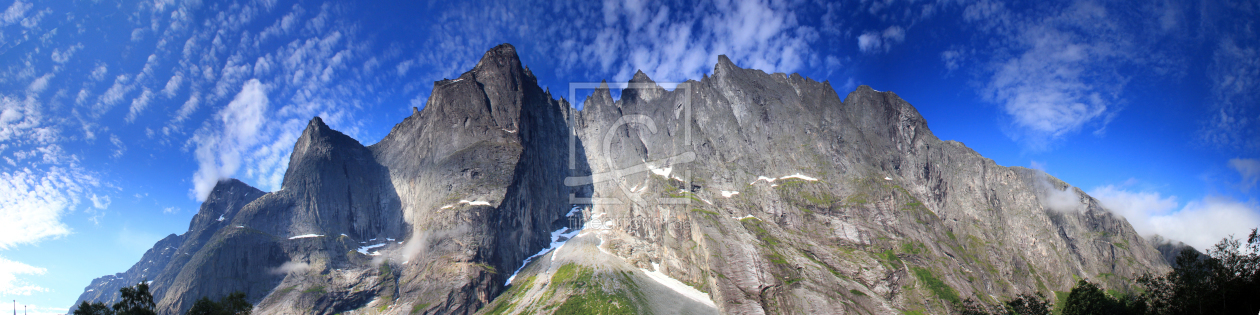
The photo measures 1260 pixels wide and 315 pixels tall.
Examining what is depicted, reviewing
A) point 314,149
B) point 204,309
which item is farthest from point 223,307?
point 314,149

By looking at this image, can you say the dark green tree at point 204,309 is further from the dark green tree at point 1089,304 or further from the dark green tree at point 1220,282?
the dark green tree at point 1089,304

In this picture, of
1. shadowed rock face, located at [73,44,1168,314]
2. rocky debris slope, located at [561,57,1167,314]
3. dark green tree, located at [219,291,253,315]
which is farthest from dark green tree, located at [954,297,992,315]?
dark green tree, located at [219,291,253,315]

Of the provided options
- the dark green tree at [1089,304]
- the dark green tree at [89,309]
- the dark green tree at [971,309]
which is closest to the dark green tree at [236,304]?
the dark green tree at [89,309]

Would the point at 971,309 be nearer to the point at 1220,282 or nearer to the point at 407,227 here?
the point at 1220,282

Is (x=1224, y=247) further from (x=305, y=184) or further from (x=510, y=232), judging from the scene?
(x=305, y=184)

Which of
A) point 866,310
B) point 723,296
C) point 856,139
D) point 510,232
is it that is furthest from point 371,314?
point 856,139

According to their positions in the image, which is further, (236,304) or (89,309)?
(236,304)

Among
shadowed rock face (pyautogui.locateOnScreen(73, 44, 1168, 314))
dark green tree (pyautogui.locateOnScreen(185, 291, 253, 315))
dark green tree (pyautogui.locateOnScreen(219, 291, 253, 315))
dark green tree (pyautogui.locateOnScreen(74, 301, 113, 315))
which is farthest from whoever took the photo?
shadowed rock face (pyautogui.locateOnScreen(73, 44, 1168, 314))

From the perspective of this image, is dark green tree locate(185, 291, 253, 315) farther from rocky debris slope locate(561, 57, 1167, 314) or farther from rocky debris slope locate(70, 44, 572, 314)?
rocky debris slope locate(561, 57, 1167, 314)
